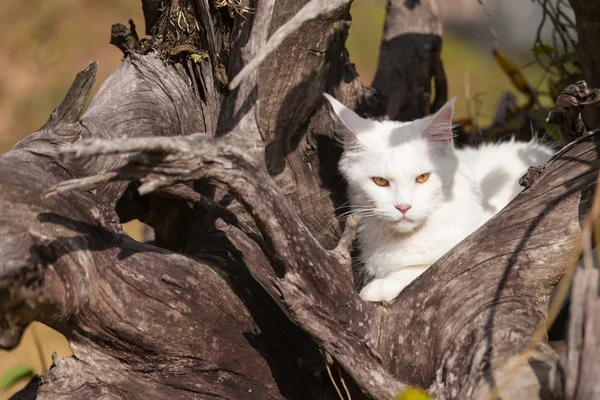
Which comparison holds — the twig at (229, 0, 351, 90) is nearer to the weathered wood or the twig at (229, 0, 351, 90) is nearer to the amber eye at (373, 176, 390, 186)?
the amber eye at (373, 176, 390, 186)

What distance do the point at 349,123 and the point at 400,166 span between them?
0.30 m

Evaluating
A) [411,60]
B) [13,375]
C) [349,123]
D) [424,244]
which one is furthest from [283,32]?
[411,60]

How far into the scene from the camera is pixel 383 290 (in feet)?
8.78

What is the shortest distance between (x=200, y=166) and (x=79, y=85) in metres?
0.70

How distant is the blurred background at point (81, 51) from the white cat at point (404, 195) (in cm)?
532

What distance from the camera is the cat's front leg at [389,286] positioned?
267cm

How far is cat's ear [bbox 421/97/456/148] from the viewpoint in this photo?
2783 mm

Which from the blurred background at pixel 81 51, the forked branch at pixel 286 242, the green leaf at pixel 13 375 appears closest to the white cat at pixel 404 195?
the forked branch at pixel 286 242

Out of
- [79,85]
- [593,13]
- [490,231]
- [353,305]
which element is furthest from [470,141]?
[79,85]

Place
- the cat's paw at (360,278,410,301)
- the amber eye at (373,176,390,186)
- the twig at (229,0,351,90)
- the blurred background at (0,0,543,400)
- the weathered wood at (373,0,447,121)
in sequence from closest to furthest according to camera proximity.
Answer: the twig at (229,0,351,90), the cat's paw at (360,278,410,301), the amber eye at (373,176,390,186), the weathered wood at (373,0,447,121), the blurred background at (0,0,543,400)

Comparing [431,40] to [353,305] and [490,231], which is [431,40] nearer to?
[490,231]

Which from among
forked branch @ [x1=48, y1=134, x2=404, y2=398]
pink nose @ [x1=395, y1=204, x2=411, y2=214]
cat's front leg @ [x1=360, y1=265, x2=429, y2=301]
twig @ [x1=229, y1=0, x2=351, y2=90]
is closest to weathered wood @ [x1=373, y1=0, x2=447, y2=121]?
pink nose @ [x1=395, y1=204, x2=411, y2=214]

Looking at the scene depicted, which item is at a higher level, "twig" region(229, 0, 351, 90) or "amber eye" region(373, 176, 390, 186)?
"twig" region(229, 0, 351, 90)

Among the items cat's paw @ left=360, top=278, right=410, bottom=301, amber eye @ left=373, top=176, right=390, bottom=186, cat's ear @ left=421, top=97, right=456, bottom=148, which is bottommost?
cat's paw @ left=360, top=278, right=410, bottom=301
